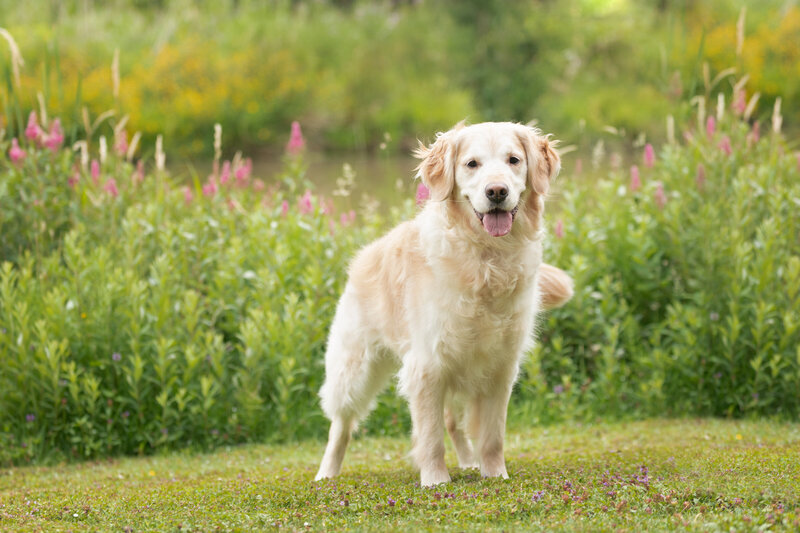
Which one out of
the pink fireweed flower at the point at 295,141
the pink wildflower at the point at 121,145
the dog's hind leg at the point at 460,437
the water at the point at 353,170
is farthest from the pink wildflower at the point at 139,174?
the dog's hind leg at the point at 460,437

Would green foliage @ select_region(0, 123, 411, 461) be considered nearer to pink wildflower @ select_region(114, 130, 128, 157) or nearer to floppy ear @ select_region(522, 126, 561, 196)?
pink wildflower @ select_region(114, 130, 128, 157)

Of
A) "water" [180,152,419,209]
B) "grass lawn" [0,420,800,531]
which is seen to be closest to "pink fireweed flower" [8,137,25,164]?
"grass lawn" [0,420,800,531]

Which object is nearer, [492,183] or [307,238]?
[492,183]

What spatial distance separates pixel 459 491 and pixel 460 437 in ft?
3.14

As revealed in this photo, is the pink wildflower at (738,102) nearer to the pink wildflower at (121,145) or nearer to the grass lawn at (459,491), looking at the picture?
the grass lawn at (459,491)

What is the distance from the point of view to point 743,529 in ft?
10.3

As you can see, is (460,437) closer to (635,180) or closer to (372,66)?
(635,180)

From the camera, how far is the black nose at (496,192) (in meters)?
3.81

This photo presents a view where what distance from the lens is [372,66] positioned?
1938cm

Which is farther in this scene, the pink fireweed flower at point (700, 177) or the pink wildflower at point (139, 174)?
the pink wildflower at point (139, 174)

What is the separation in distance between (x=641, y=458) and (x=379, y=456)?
160cm

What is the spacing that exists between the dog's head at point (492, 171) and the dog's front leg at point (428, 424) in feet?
2.48

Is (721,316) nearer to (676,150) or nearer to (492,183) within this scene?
(676,150)

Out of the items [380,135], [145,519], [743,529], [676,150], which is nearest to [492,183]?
[743,529]
